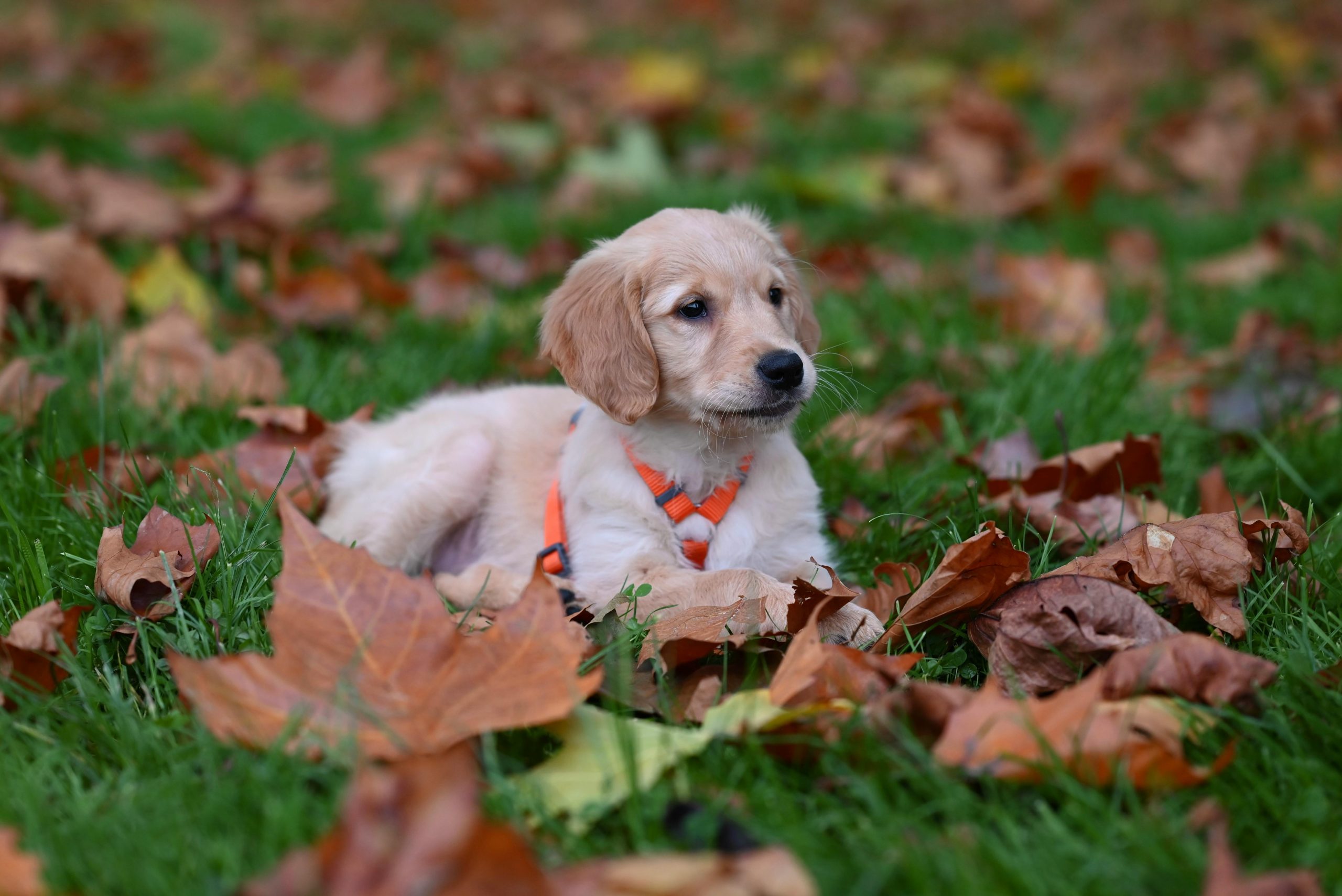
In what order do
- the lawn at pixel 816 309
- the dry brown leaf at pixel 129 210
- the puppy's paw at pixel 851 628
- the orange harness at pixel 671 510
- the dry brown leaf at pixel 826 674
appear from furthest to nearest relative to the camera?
the dry brown leaf at pixel 129 210 → the orange harness at pixel 671 510 → the puppy's paw at pixel 851 628 → the dry brown leaf at pixel 826 674 → the lawn at pixel 816 309

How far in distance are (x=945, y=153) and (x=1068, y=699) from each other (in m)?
5.13

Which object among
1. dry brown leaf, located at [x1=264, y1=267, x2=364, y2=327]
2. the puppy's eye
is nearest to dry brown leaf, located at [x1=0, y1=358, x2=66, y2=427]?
dry brown leaf, located at [x1=264, y1=267, x2=364, y2=327]

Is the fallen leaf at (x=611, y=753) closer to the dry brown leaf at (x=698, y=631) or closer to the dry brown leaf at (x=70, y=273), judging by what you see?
the dry brown leaf at (x=698, y=631)

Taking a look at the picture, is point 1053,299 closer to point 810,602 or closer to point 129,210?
point 810,602

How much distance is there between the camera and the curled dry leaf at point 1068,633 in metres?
2.10

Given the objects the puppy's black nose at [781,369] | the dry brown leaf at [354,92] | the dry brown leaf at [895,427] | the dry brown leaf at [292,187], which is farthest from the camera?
the dry brown leaf at [354,92]

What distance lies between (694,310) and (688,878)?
1.60 meters

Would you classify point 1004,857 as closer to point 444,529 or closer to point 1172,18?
point 444,529

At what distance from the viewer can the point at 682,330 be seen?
281 centimetres

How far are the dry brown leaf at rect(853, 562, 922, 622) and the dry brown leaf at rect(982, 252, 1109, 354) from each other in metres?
1.73

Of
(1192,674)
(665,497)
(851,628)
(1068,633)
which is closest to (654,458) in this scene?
(665,497)

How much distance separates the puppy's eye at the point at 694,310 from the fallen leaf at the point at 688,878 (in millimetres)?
1540

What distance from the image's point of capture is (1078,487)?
301cm

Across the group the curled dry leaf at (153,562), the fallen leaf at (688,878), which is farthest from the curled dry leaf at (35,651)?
the fallen leaf at (688,878)
